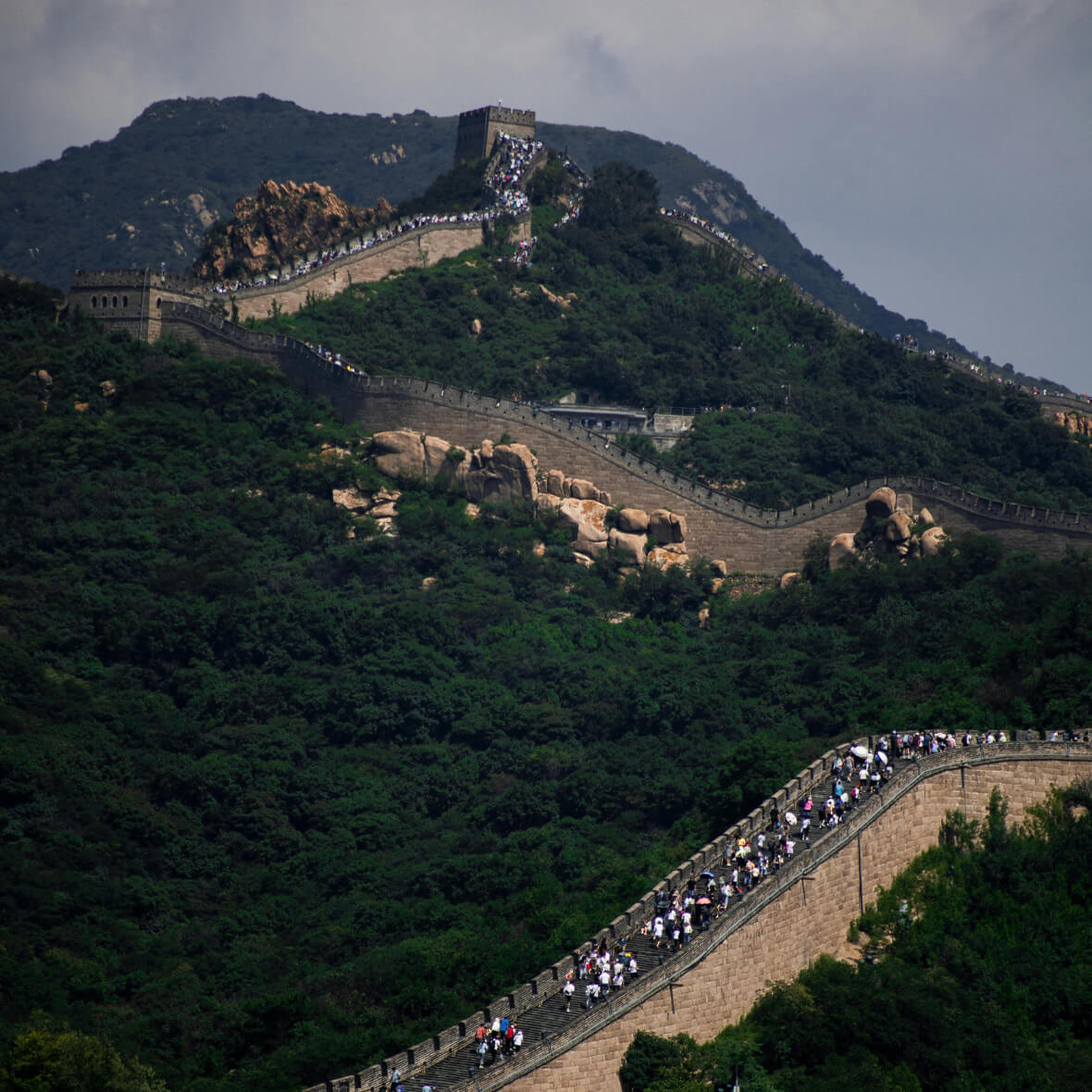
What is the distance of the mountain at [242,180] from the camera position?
15462cm

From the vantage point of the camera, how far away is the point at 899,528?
219 feet

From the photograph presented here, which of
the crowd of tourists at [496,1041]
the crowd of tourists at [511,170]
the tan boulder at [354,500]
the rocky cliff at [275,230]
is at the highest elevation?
the crowd of tourists at [511,170]

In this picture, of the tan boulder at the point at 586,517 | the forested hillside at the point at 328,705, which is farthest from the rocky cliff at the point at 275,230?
the tan boulder at the point at 586,517

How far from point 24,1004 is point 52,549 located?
2577cm

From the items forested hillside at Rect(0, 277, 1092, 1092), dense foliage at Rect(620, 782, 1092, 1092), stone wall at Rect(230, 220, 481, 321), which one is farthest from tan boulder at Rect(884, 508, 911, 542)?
stone wall at Rect(230, 220, 481, 321)

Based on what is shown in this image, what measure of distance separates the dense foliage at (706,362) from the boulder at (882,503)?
718 cm

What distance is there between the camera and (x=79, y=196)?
165 metres

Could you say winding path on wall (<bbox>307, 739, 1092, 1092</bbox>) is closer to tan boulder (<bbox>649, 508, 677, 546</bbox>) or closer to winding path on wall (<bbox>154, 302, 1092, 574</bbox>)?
winding path on wall (<bbox>154, 302, 1092, 574</bbox>)

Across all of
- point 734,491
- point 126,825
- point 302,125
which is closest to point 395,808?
point 126,825

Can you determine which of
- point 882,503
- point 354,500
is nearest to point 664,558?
point 882,503

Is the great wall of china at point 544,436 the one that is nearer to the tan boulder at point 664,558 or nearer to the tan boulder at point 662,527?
the tan boulder at point 662,527

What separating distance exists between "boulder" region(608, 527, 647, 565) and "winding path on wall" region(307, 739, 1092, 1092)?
22.8 metres

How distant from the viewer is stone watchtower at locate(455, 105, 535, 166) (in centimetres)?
10000

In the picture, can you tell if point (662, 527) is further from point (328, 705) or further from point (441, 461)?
point (328, 705)
